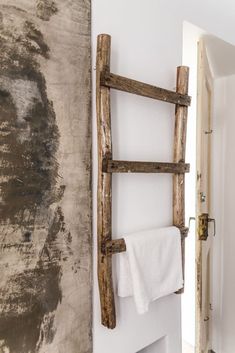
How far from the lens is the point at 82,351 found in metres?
1.10

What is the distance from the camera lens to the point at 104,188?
3.60 feet

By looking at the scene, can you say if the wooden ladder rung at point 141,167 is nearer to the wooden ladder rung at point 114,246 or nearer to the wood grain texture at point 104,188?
the wood grain texture at point 104,188

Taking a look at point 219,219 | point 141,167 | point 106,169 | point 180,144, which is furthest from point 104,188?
point 219,219

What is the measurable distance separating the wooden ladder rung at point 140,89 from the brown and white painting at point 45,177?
3.6 inches

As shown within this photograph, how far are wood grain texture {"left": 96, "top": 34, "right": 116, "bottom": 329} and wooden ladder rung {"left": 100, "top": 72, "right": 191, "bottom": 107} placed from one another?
3cm

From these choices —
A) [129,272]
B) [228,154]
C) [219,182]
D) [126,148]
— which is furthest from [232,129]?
[129,272]

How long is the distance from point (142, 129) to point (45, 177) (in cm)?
53

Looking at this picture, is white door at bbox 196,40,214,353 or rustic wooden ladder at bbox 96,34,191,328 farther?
white door at bbox 196,40,214,353

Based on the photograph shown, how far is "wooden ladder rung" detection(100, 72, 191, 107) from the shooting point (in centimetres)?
108

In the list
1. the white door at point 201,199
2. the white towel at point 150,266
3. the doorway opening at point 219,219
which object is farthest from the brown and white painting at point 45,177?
the doorway opening at point 219,219

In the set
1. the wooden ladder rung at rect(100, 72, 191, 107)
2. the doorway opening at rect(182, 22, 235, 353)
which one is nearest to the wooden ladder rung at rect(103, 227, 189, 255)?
the wooden ladder rung at rect(100, 72, 191, 107)

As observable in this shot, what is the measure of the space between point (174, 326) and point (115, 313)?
0.52 m

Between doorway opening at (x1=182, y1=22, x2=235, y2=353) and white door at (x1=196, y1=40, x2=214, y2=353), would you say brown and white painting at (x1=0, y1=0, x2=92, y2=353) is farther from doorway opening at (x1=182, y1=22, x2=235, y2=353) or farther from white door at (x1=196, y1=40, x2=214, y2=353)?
doorway opening at (x1=182, y1=22, x2=235, y2=353)

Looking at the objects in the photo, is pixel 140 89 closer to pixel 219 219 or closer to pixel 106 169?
pixel 106 169
